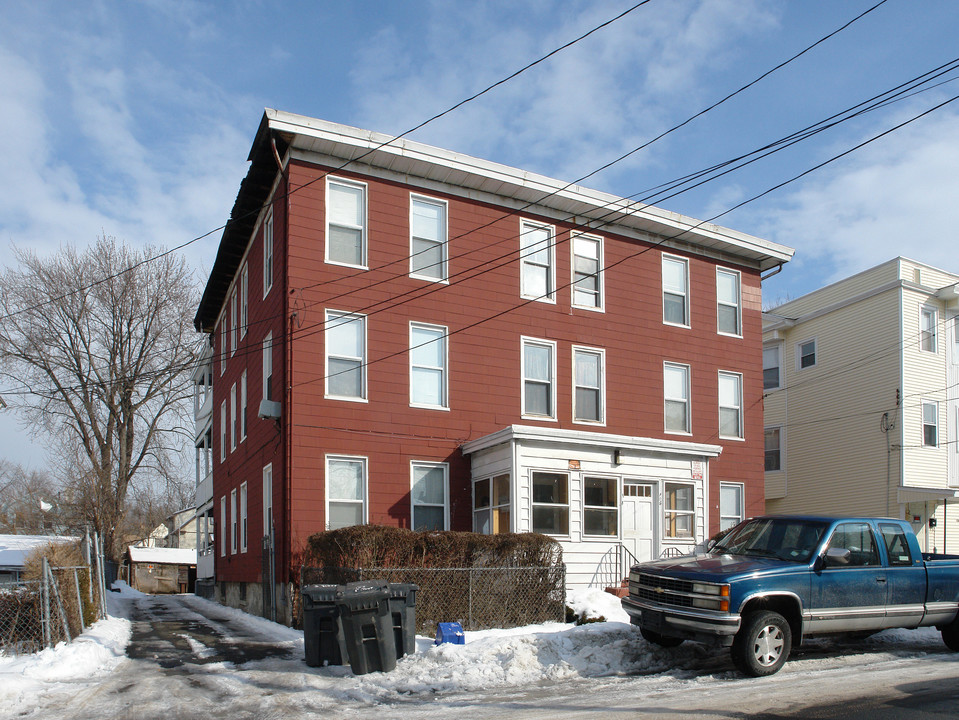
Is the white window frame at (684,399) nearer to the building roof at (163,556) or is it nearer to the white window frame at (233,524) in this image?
the white window frame at (233,524)

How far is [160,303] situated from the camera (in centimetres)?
A: 3606

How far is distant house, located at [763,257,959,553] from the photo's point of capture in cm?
2641

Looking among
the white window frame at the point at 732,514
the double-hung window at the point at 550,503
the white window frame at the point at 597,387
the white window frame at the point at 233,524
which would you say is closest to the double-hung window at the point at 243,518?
the white window frame at the point at 233,524

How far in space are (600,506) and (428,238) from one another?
6589mm

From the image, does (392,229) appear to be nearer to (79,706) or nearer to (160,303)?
(79,706)

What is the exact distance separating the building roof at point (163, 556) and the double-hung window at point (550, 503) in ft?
125

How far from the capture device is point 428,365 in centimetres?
1798

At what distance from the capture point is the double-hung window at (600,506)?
55.3 ft

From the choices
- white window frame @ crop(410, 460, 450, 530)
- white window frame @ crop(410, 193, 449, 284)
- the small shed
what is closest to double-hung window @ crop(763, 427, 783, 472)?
white window frame @ crop(410, 460, 450, 530)

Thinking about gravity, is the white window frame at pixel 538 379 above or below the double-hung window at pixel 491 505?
above

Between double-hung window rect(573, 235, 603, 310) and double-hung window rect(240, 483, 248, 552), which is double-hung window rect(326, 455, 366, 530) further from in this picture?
double-hung window rect(573, 235, 603, 310)

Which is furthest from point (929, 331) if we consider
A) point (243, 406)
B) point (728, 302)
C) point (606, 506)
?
point (243, 406)

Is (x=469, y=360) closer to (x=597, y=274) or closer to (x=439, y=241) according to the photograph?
(x=439, y=241)

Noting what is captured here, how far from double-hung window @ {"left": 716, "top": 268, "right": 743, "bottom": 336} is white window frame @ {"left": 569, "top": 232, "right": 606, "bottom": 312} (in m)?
3.72
